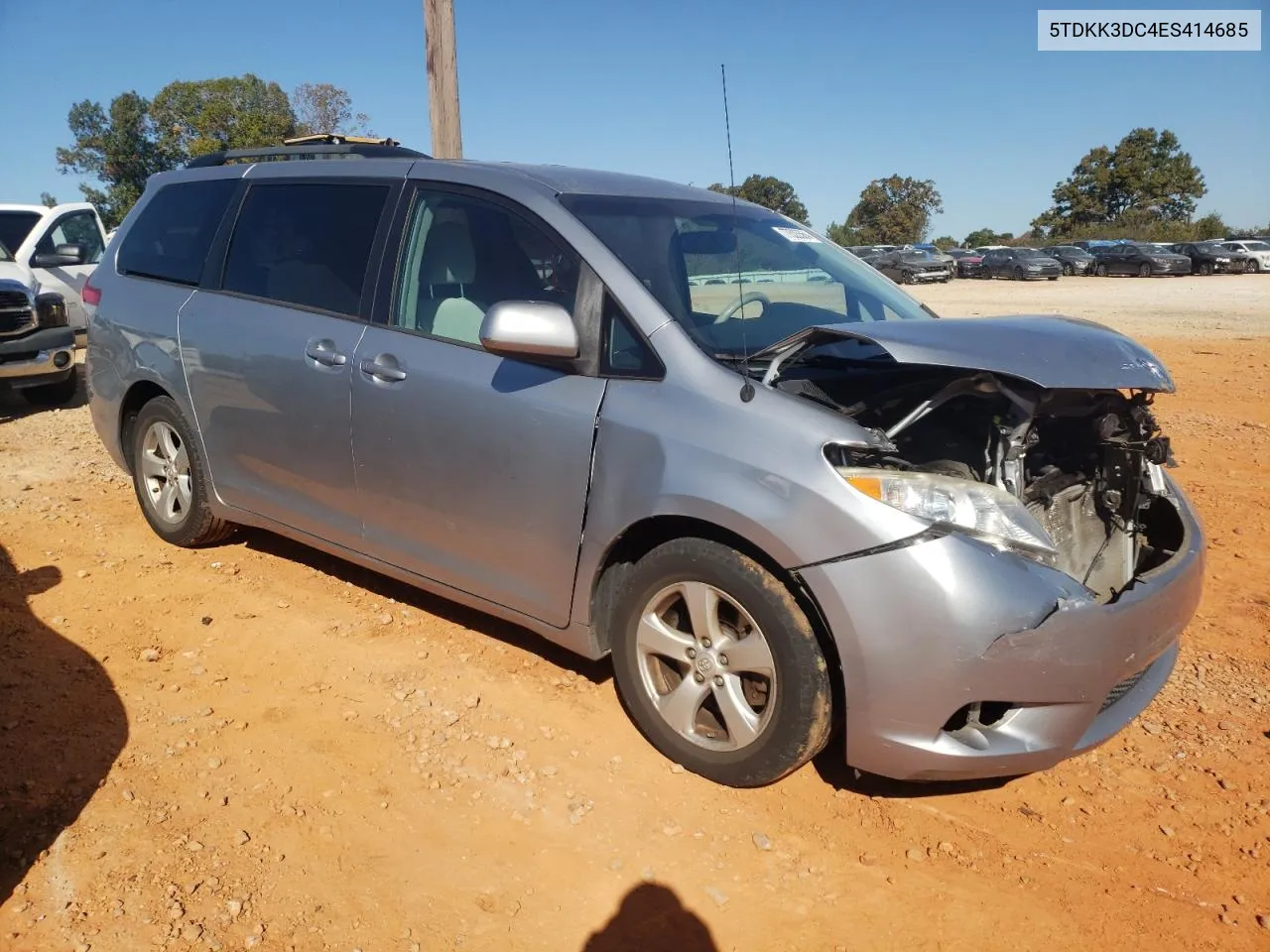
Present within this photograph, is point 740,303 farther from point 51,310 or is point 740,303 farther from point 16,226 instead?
point 16,226

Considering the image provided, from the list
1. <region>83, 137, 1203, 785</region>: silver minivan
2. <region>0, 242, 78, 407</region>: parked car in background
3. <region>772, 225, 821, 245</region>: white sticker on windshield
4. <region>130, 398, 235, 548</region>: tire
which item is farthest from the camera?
<region>0, 242, 78, 407</region>: parked car in background

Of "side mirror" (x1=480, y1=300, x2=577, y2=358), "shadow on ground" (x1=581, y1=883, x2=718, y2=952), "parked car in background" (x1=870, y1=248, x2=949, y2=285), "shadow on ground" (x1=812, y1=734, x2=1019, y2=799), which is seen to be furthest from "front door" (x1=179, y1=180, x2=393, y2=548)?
"parked car in background" (x1=870, y1=248, x2=949, y2=285)

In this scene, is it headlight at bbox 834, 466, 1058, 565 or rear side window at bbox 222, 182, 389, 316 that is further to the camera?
rear side window at bbox 222, 182, 389, 316

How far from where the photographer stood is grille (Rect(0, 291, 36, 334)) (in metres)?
8.55

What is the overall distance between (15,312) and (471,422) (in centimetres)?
759

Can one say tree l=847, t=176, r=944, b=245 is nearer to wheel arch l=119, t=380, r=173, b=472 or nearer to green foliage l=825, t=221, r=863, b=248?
green foliage l=825, t=221, r=863, b=248

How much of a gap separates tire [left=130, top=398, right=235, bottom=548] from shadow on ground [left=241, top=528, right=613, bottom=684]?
0.28m

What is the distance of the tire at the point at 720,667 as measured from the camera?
2.67 meters

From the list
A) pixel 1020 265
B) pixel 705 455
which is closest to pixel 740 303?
pixel 705 455

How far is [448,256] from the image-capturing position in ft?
11.7

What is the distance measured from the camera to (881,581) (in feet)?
8.18

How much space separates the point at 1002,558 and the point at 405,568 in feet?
7.38

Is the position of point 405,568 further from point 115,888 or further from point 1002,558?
point 1002,558

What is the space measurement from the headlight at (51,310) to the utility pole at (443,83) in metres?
4.45
